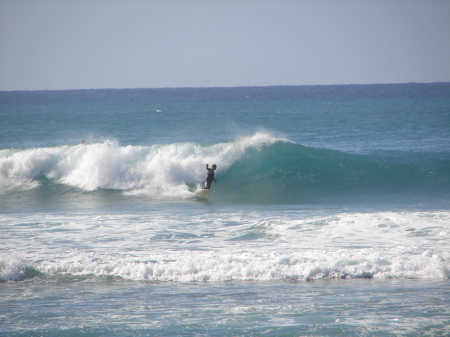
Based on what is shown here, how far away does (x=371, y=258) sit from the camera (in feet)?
25.7

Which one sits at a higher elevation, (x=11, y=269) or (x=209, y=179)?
(x=209, y=179)

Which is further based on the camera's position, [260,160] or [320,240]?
[260,160]

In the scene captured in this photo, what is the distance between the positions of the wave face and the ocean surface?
0.23ft

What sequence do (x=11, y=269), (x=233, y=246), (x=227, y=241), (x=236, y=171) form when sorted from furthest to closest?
(x=236, y=171), (x=227, y=241), (x=233, y=246), (x=11, y=269)

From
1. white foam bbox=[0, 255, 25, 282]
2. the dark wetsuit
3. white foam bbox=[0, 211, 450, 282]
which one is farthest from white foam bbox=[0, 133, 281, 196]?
white foam bbox=[0, 255, 25, 282]

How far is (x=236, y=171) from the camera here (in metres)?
17.6

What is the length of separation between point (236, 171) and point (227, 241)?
8435mm

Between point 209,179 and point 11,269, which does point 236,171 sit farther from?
point 11,269

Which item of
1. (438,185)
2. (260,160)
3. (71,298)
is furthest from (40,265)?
(438,185)

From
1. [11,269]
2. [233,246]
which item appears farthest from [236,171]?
[11,269]

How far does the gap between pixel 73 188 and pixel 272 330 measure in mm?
12556

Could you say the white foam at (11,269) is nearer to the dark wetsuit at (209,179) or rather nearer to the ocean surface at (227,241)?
the ocean surface at (227,241)

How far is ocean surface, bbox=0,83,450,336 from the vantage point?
5898 millimetres

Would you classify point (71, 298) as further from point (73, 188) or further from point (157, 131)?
point (157, 131)
